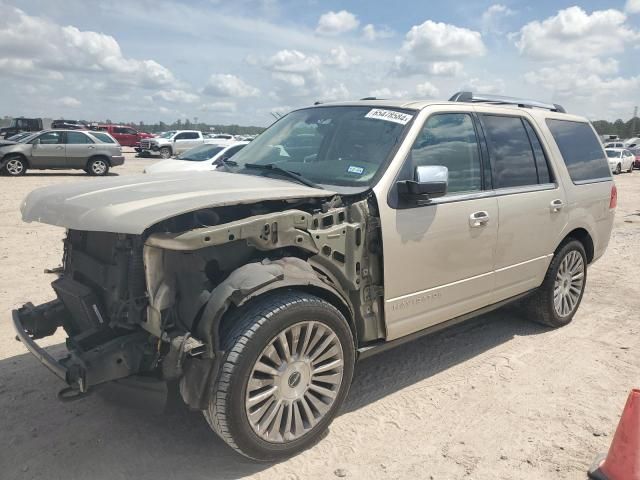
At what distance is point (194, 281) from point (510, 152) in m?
2.88

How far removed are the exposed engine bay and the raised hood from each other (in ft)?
0.37

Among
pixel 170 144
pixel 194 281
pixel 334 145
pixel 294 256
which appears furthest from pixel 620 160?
pixel 194 281

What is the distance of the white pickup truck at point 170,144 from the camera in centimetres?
3197

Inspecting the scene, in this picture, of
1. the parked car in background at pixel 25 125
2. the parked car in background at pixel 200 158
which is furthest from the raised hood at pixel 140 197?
the parked car in background at pixel 25 125

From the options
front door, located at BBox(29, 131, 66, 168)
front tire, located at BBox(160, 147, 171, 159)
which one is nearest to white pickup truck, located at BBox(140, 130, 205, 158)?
Answer: front tire, located at BBox(160, 147, 171, 159)

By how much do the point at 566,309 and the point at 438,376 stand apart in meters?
1.91

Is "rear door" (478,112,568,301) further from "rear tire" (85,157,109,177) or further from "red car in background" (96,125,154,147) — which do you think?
"red car in background" (96,125,154,147)

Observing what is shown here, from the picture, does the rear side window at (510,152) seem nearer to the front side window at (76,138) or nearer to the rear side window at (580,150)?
the rear side window at (580,150)

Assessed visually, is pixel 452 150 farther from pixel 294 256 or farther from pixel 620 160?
pixel 620 160

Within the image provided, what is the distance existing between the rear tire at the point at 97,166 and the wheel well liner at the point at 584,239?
60.1 ft

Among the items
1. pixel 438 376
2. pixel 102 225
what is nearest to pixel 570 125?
pixel 438 376

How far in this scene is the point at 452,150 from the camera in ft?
13.0

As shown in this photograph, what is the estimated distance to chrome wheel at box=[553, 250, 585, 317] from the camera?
514 cm

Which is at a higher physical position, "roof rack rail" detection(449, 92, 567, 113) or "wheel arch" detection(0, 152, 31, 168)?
"roof rack rail" detection(449, 92, 567, 113)
